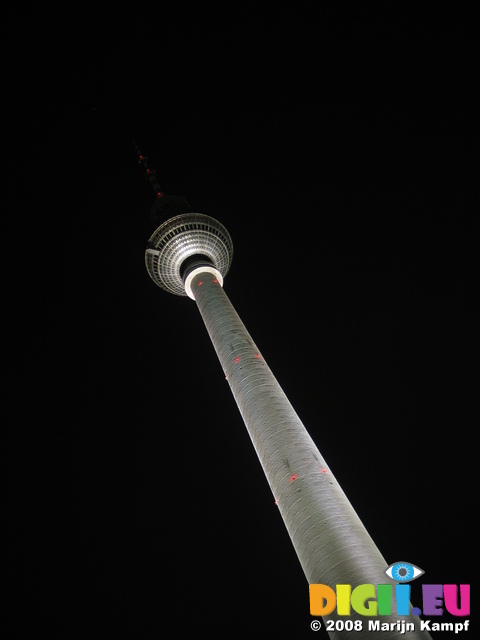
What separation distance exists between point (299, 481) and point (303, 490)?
29 cm

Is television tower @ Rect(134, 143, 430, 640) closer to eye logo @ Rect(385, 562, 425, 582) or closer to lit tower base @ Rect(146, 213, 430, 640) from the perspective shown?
lit tower base @ Rect(146, 213, 430, 640)

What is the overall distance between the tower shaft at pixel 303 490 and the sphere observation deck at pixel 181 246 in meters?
9.51

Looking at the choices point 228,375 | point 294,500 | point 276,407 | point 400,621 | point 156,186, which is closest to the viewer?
point 400,621

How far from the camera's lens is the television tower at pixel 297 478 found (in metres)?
9.63

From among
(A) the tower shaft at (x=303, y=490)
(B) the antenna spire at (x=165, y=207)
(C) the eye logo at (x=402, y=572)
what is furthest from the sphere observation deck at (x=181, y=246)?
(C) the eye logo at (x=402, y=572)

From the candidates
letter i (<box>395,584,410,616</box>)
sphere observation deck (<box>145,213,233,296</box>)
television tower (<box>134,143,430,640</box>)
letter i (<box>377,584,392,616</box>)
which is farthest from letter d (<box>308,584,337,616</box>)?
sphere observation deck (<box>145,213,233,296</box>)

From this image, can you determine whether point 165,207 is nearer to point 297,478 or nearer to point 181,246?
point 181,246

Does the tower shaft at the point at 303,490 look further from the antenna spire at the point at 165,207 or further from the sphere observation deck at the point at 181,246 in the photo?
the antenna spire at the point at 165,207

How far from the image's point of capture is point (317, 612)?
945 centimetres

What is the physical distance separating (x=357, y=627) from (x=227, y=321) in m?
12.4

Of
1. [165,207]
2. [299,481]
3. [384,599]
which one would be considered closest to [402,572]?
[384,599]

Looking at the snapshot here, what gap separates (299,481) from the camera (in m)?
12.0

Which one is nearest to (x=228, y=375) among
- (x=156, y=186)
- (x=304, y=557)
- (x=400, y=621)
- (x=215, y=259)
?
(x=304, y=557)

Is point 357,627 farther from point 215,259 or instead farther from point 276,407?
point 215,259
